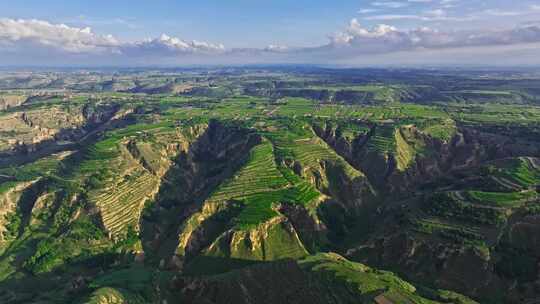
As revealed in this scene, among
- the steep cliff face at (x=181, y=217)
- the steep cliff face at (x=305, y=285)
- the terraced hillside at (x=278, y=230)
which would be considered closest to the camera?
the steep cliff face at (x=305, y=285)

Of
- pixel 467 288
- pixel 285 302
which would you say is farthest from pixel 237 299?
pixel 467 288

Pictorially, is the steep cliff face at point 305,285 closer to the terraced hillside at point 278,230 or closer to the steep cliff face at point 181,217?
the terraced hillside at point 278,230

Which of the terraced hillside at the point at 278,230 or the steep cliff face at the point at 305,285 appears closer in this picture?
the steep cliff face at the point at 305,285

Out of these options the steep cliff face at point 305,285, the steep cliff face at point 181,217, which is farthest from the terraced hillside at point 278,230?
the steep cliff face at point 181,217

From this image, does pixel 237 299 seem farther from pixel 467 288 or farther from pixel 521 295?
pixel 521 295

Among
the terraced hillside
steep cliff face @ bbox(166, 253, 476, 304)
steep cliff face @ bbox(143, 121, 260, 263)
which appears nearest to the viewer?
steep cliff face @ bbox(166, 253, 476, 304)

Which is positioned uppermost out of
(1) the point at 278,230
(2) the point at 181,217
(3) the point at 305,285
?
(3) the point at 305,285

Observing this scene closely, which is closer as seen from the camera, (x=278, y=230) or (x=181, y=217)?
(x=278, y=230)

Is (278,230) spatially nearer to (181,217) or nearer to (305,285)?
(305,285)

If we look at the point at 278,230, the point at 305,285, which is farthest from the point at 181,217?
the point at 305,285

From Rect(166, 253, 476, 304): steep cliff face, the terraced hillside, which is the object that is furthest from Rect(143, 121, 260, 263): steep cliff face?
Rect(166, 253, 476, 304): steep cliff face

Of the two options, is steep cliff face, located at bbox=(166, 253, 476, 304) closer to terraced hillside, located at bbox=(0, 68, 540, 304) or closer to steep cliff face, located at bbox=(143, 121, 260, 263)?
terraced hillside, located at bbox=(0, 68, 540, 304)
